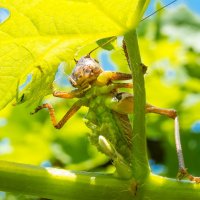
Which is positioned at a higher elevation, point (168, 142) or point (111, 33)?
point (168, 142)

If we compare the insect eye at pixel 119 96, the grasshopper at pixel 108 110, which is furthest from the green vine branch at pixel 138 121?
the insect eye at pixel 119 96

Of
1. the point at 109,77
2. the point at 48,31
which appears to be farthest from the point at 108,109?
the point at 48,31

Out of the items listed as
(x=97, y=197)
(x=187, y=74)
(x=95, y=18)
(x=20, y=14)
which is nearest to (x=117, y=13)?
(x=95, y=18)

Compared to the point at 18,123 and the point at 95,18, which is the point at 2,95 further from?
the point at 18,123

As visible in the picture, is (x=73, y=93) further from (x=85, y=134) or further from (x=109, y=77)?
(x=85, y=134)

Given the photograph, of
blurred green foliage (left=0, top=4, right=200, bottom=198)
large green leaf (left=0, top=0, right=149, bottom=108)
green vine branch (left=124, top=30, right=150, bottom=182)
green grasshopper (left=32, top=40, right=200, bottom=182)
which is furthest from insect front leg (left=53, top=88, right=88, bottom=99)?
blurred green foliage (left=0, top=4, right=200, bottom=198)

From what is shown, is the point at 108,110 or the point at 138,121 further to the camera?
the point at 108,110
